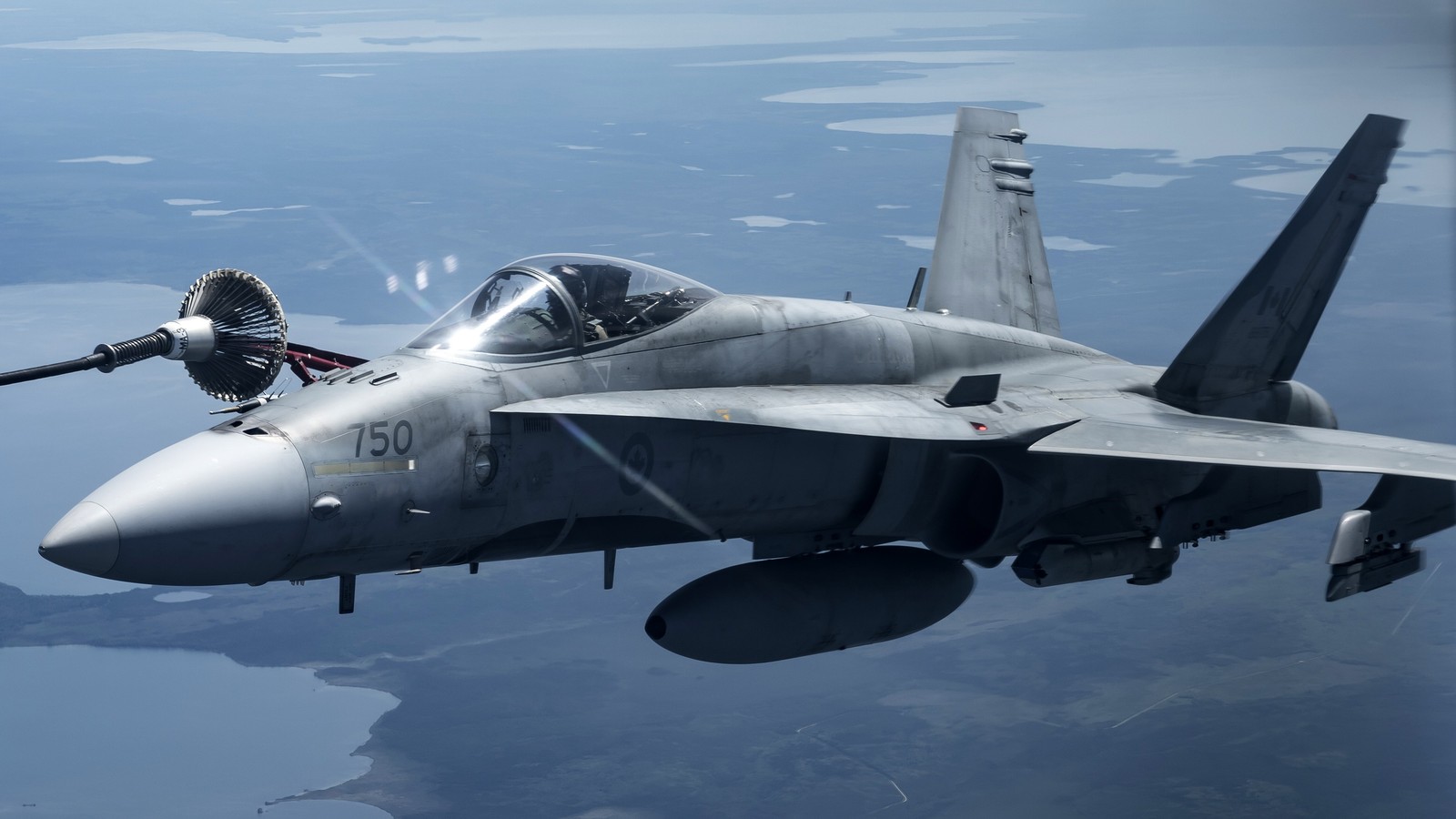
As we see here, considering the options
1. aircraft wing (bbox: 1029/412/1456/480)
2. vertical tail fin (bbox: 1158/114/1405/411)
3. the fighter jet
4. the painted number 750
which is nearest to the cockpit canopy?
the fighter jet

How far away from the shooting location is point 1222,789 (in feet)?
409

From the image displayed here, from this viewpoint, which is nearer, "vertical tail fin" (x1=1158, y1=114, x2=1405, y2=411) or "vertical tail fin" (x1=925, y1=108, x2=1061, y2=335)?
"vertical tail fin" (x1=1158, y1=114, x2=1405, y2=411)

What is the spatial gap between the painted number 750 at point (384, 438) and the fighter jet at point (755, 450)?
2cm

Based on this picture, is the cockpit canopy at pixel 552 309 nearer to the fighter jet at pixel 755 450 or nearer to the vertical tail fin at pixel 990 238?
the fighter jet at pixel 755 450

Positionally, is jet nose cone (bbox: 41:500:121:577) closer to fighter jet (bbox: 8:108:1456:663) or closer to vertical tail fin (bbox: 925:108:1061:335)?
fighter jet (bbox: 8:108:1456:663)

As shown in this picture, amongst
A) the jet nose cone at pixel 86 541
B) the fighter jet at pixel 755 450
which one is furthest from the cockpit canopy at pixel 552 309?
the jet nose cone at pixel 86 541

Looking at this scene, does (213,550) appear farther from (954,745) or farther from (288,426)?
(954,745)

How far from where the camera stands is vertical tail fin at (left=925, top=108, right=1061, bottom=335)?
19.8 m

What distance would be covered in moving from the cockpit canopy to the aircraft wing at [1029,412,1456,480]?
13.4 ft

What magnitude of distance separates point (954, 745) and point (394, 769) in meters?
65.3

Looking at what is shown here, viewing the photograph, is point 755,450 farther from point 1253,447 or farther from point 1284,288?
point 1284,288

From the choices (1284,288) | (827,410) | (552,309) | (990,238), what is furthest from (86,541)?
(990,238)

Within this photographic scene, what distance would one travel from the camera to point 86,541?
28.8 ft

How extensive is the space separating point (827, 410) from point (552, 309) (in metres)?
2.69
